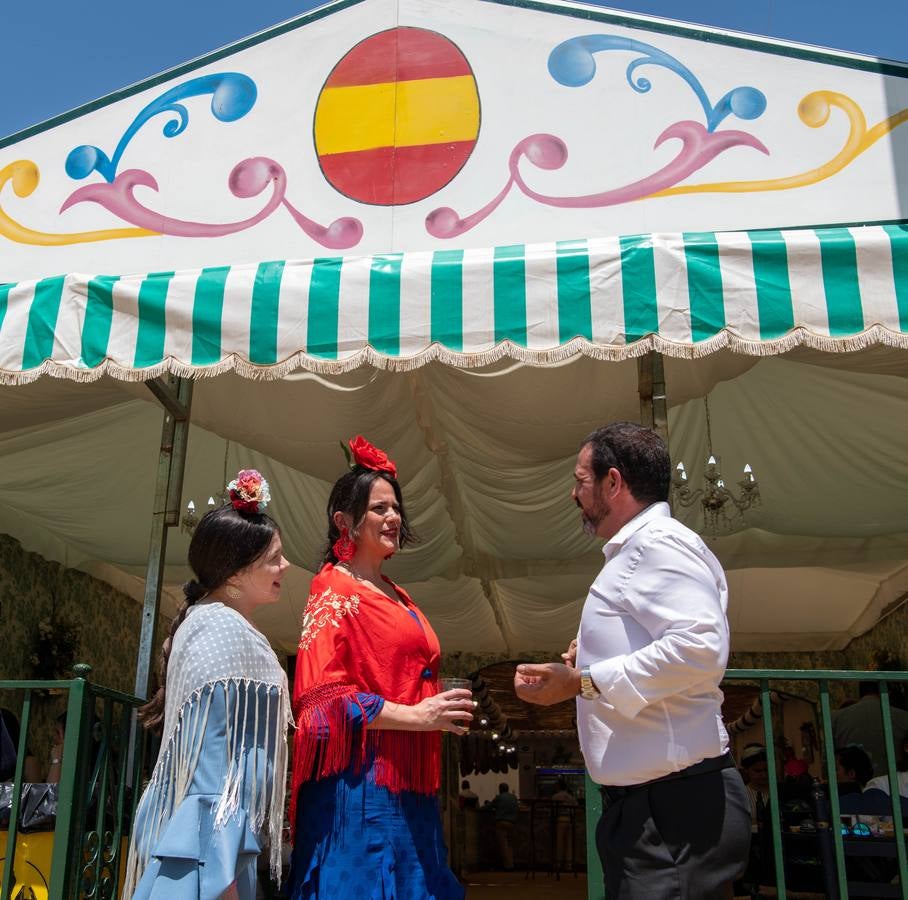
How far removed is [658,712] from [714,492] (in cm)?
408

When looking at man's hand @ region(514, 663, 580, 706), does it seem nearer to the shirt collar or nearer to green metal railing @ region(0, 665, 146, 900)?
the shirt collar

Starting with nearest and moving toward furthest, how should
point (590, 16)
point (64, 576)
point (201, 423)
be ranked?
point (590, 16), point (201, 423), point (64, 576)

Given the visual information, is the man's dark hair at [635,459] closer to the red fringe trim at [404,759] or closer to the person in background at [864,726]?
the red fringe trim at [404,759]

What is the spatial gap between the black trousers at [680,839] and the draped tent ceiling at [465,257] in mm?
1409

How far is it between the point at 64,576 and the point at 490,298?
22.9ft

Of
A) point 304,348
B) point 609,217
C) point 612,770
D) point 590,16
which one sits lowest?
point 612,770

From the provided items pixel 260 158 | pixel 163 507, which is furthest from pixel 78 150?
pixel 163 507

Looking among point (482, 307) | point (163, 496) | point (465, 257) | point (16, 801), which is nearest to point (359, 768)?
point (16, 801)

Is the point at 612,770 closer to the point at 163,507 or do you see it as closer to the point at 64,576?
the point at 163,507

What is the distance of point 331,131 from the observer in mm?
4160

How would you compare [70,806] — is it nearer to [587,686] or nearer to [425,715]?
[425,715]

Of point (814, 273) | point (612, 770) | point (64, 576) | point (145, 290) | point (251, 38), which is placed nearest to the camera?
point (612, 770)

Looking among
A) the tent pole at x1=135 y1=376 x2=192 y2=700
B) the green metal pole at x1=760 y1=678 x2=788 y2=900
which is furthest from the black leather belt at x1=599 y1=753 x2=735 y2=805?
the tent pole at x1=135 y1=376 x2=192 y2=700

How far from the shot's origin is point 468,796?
14.7m
